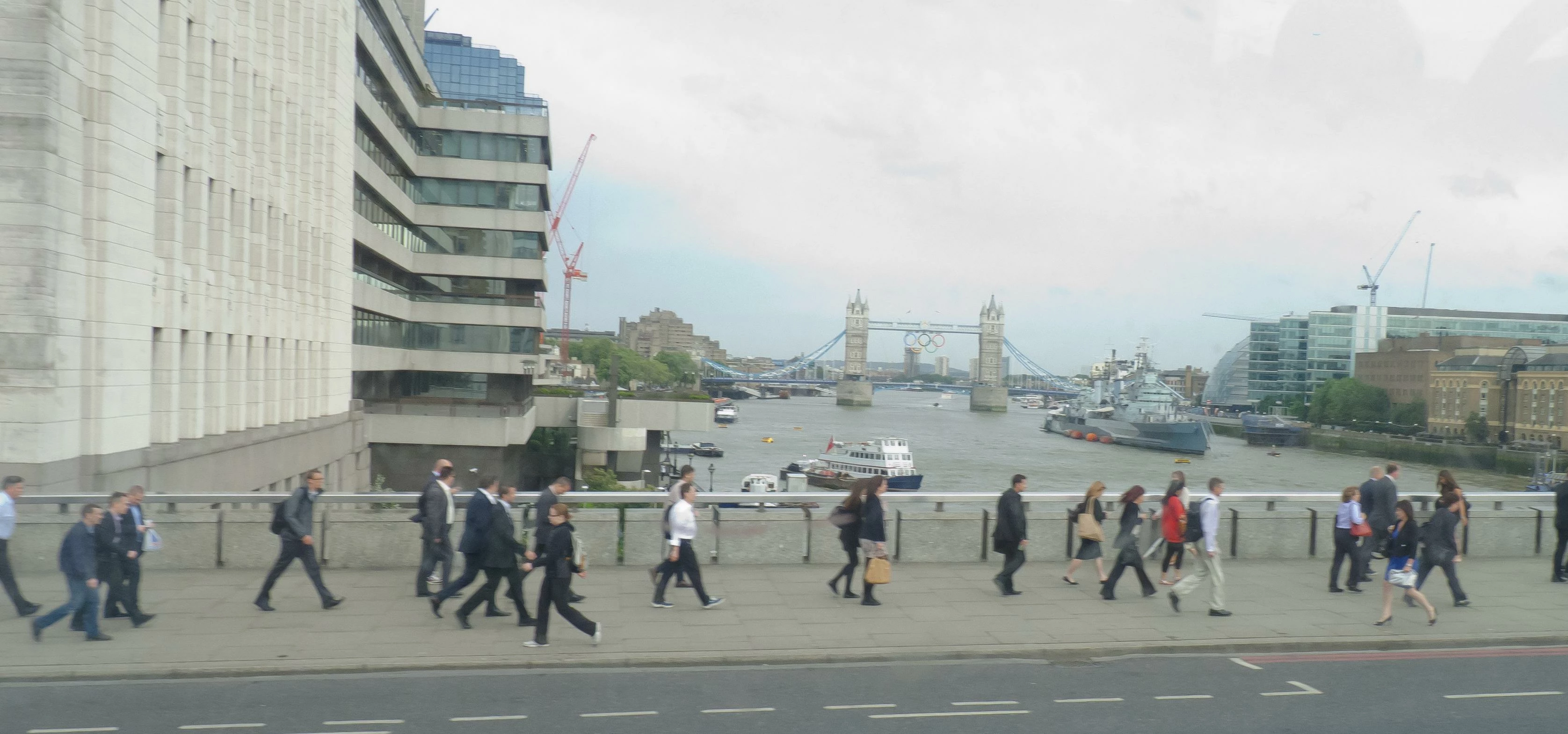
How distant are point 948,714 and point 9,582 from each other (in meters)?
8.86

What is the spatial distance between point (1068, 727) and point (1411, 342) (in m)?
154

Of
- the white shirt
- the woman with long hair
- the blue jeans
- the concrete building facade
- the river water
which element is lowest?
the river water

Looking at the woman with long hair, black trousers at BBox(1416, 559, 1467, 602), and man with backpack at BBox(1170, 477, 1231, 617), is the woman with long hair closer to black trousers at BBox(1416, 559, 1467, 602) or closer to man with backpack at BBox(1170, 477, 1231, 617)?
black trousers at BBox(1416, 559, 1467, 602)

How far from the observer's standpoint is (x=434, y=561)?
12211mm

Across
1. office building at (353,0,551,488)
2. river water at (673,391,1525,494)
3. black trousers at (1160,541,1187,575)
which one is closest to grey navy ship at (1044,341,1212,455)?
river water at (673,391,1525,494)

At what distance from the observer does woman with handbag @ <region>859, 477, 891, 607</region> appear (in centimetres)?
1201

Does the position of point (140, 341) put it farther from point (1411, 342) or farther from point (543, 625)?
point (1411, 342)

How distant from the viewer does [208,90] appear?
20.9m

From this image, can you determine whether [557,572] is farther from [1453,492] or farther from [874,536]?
[1453,492]

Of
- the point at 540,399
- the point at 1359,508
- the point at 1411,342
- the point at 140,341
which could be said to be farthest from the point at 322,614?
the point at 1411,342

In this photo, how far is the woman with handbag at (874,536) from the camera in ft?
39.4

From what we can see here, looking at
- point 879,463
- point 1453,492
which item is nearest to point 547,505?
point 1453,492

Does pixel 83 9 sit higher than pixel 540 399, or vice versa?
pixel 83 9

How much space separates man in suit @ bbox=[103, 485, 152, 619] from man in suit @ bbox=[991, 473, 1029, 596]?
8900mm
